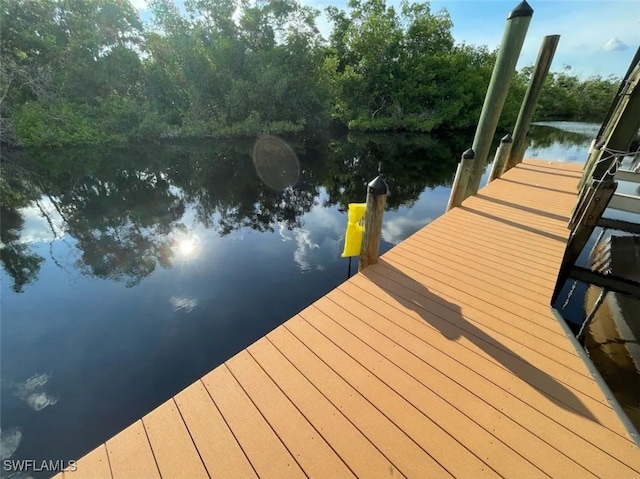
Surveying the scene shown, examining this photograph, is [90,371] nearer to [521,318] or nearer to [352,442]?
[352,442]

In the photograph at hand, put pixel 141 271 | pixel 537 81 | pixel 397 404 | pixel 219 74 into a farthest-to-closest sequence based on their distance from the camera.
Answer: pixel 219 74 < pixel 537 81 < pixel 141 271 < pixel 397 404

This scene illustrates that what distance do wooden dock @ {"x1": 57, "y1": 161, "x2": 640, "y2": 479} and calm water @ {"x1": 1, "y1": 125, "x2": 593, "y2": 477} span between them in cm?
163

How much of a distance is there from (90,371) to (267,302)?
92.4 inches

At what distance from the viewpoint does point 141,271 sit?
5188mm

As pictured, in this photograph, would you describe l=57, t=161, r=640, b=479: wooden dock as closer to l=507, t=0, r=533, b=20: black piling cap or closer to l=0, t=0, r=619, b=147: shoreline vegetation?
l=507, t=0, r=533, b=20: black piling cap

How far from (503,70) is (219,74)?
66.9ft

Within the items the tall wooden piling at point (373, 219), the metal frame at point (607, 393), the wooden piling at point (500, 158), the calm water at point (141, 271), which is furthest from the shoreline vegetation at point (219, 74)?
the metal frame at point (607, 393)

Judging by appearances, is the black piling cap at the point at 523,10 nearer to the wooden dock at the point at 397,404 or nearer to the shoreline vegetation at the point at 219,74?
the wooden dock at the point at 397,404

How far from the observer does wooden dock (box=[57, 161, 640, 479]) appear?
5.22ft

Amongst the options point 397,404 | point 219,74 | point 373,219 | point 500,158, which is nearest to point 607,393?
point 397,404

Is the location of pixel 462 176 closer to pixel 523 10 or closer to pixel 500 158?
pixel 523 10

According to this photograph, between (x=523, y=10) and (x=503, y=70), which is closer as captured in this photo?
(x=523, y=10)

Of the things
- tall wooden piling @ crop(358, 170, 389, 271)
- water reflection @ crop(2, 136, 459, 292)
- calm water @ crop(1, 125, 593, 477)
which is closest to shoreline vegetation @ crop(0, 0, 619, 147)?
water reflection @ crop(2, 136, 459, 292)

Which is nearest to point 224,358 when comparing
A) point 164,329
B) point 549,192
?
point 164,329
